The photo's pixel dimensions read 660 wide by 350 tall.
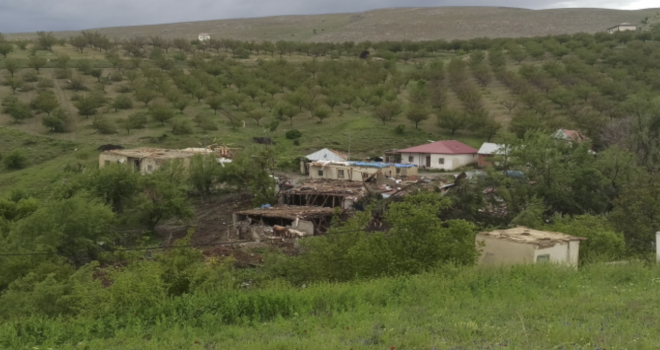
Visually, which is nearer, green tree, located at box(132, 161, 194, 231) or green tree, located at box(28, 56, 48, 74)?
green tree, located at box(132, 161, 194, 231)

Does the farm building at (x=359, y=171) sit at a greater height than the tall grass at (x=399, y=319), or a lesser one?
lesser

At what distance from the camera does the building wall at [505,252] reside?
14.7 m

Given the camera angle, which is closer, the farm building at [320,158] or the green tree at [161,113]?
the farm building at [320,158]

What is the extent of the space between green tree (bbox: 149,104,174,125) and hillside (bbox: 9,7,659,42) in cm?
6786

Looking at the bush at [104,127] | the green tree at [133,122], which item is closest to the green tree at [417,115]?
the green tree at [133,122]

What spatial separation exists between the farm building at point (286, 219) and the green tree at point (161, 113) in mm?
23558

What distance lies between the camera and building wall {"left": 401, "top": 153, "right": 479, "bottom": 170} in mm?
40688

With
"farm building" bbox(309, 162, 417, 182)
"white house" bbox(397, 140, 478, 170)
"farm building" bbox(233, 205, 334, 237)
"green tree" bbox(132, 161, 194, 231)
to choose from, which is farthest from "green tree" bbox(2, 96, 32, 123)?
"white house" bbox(397, 140, 478, 170)

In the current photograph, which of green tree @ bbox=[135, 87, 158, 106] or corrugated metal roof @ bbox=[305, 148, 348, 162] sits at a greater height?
green tree @ bbox=[135, 87, 158, 106]

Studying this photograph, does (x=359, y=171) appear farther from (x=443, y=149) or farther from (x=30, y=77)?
(x=30, y=77)

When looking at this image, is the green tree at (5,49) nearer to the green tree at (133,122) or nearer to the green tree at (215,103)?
the green tree at (133,122)

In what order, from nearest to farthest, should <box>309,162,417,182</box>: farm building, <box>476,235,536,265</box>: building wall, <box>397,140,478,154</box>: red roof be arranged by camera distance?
<box>476,235,536,265</box>: building wall < <box>309,162,417,182</box>: farm building < <box>397,140,478,154</box>: red roof

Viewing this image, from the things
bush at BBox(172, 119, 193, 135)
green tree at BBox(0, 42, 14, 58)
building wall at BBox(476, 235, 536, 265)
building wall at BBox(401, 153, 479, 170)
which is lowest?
building wall at BBox(401, 153, 479, 170)

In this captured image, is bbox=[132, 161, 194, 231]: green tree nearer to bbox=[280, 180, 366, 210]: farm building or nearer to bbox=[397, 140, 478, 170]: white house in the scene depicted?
bbox=[280, 180, 366, 210]: farm building
